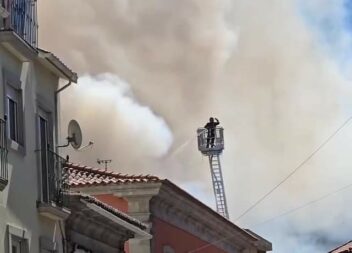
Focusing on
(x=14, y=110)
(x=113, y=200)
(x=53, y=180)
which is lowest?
(x=53, y=180)

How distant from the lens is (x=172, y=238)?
3306 centimetres

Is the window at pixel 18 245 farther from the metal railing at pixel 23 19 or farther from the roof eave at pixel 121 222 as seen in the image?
the metal railing at pixel 23 19

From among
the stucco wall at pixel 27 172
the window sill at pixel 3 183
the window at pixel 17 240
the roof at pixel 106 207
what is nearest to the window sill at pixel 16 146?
the stucco wall at pixel 27 172

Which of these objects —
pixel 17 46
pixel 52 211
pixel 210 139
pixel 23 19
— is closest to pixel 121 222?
pixel 52 211

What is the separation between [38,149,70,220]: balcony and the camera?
2172 cm

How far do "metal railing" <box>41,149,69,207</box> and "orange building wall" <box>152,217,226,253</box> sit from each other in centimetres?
831

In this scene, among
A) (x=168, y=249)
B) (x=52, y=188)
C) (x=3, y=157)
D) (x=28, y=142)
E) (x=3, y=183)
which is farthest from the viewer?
(x=168, y=249)

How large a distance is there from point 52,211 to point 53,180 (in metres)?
0.77

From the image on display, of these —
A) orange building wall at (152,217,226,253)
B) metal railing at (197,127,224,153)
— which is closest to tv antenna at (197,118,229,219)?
metal railing at (197,127,224,153)

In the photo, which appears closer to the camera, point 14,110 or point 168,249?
point 14,110

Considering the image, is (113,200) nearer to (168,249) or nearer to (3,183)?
(168,249)

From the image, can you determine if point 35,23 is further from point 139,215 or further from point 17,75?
point 139,215

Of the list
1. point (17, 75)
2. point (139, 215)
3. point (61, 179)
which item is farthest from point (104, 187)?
point (17, 75)

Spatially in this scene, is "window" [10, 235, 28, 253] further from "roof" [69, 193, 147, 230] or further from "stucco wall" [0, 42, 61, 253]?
"roof" [69, 193, 147, 230]
